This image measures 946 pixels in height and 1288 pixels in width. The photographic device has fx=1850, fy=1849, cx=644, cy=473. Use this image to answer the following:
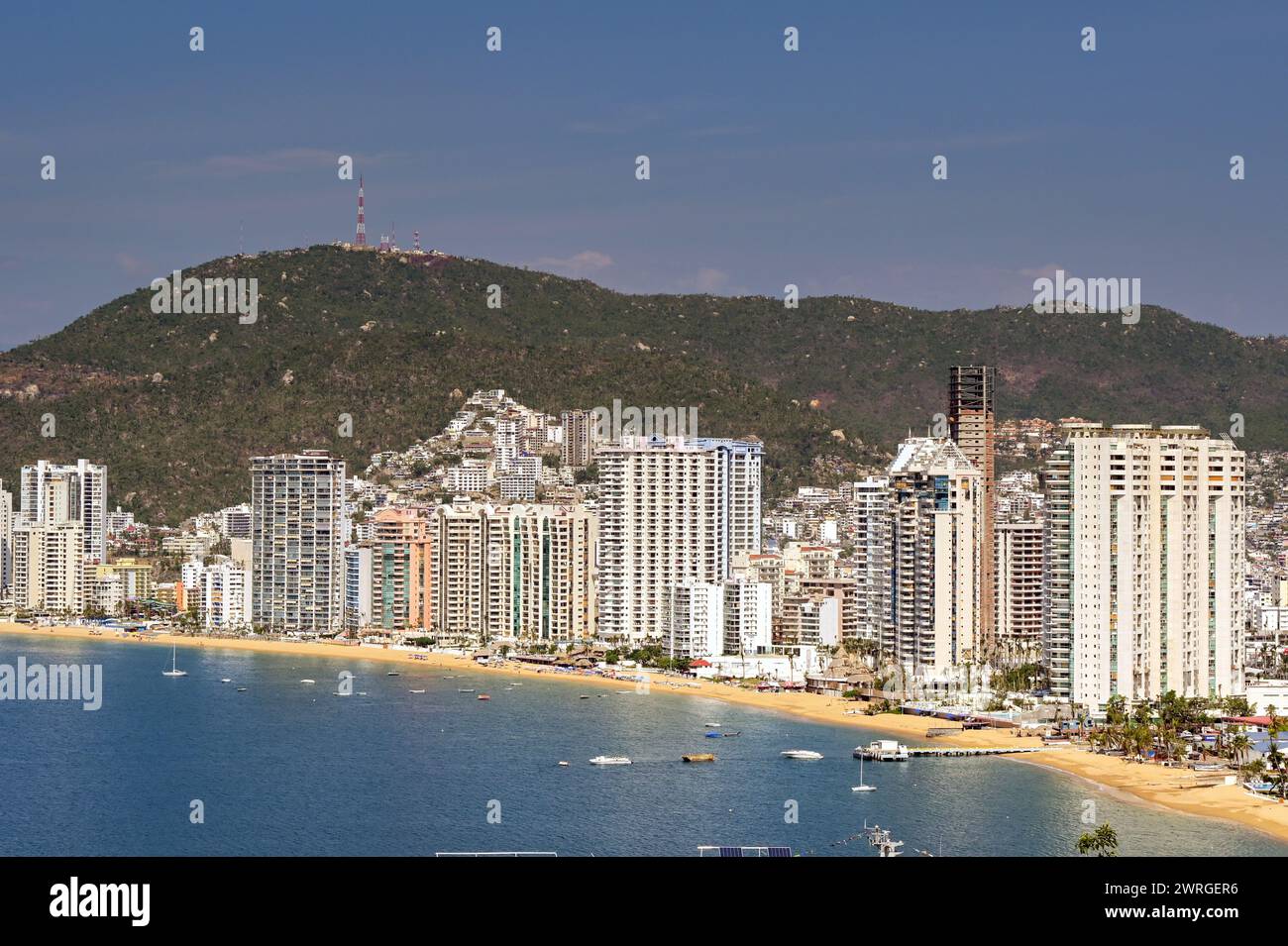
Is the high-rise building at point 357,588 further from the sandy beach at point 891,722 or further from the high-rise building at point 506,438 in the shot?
the high-rise building at point 506,438

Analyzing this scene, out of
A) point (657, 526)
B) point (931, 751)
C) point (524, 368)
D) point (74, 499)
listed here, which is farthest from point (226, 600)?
point (931, 751)

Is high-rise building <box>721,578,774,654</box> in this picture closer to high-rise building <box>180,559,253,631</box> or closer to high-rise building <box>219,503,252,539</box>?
high-rise building <box>180,559,253,631</box>

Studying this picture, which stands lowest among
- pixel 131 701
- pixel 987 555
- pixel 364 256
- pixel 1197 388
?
pixel 131 701

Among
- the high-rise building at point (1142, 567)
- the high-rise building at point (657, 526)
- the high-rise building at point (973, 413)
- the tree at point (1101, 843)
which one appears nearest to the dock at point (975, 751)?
the high-rise building at point (1142, 567)

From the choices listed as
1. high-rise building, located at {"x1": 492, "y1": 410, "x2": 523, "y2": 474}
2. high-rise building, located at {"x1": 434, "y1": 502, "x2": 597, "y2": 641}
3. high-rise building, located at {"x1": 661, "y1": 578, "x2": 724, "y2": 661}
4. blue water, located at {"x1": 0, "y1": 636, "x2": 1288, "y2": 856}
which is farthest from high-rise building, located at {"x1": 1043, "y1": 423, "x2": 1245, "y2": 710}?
high-rise building, located at {"x1": 492, "y1": 410, "x2": 523, "y2": 474}
